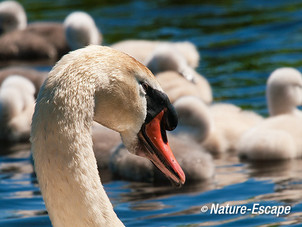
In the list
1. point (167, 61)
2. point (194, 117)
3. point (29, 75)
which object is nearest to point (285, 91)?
point (194, 117)

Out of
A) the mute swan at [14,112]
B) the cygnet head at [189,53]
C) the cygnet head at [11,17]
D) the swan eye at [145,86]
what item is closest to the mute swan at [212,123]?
the mute swan at [14,112]

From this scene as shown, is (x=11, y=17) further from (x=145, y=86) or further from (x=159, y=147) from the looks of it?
(x=145, y=86)

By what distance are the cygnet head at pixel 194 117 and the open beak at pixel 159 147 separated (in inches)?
155

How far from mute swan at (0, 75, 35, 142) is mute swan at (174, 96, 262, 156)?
1.95 m

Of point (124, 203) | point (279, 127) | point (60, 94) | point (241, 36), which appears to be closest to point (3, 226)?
point (124, 203)

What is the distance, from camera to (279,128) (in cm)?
841

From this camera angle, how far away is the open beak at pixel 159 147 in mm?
4449

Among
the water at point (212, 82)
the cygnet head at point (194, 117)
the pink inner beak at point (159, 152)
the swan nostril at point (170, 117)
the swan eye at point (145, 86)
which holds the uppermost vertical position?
the swan eye at point (145, 86)

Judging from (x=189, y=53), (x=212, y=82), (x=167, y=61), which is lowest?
(x=212, y=82)

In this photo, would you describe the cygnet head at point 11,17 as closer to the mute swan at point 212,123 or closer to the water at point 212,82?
the water at point 212,82

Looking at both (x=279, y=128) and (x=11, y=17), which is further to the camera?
(x=11, y=17)

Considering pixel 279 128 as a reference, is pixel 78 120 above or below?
above

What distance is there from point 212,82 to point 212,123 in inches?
115

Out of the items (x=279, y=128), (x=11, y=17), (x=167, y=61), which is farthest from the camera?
(x=11, y=17)
